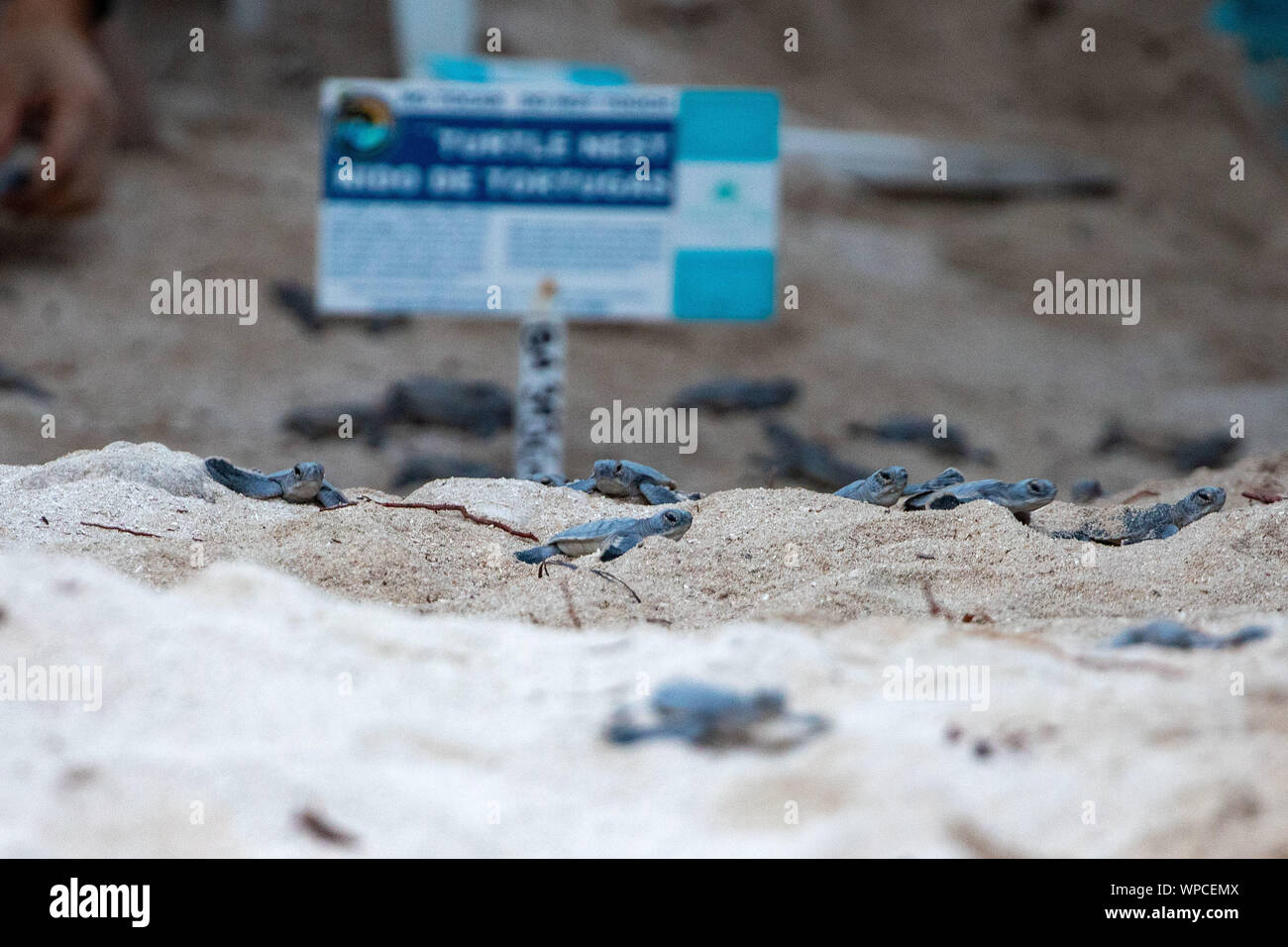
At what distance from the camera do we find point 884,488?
120 inches

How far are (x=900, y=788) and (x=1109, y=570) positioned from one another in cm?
133

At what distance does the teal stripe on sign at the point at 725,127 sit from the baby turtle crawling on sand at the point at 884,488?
2.52m

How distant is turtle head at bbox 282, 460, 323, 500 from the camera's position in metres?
3.01

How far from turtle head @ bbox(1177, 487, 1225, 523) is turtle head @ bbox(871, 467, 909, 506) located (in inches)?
26.1

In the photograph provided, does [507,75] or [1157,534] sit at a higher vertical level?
[507,75]

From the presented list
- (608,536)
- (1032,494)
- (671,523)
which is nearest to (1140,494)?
(1032,494)

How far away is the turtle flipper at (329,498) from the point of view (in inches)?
120

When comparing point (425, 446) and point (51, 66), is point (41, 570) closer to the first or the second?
point (425, 446)

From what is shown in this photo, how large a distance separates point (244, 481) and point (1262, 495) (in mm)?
2614

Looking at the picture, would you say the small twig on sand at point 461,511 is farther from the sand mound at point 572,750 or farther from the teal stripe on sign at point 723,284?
the teal stripe on sign at point 723,284

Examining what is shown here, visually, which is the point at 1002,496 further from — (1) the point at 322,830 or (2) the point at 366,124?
(2) the point at 366,124
